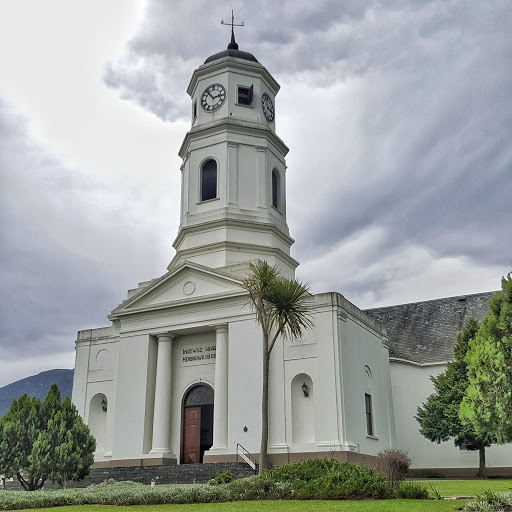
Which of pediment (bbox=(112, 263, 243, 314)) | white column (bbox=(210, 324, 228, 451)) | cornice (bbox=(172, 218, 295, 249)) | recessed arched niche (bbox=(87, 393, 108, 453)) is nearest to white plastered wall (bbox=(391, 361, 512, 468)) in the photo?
cornice (bbox=(172, 218, 295, 249))

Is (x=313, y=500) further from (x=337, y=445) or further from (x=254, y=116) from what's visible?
(x=254, y=116)

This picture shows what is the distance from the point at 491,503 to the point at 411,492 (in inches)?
126

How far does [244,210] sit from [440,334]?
569 inches

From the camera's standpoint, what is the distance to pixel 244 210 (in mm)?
33344

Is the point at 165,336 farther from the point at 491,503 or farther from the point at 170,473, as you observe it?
the point at 491,503

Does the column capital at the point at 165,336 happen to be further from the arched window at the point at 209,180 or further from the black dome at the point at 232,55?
the black dome at the point at 232,55

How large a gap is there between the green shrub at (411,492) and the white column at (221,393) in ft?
39.4

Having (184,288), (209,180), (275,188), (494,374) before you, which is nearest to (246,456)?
(184,288)

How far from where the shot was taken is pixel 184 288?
31203 millimetres

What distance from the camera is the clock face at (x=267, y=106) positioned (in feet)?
120

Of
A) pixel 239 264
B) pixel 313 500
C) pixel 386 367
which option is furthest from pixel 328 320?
pixel 313 500

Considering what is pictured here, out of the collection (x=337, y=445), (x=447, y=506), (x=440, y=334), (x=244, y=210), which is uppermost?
(x=244, y=210)

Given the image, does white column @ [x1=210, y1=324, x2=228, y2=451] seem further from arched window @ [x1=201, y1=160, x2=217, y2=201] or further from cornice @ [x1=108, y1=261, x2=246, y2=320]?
arched window @ [x1=201, y1=160, x2=217, y2=201]

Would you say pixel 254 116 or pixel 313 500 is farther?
pixel 254 116
